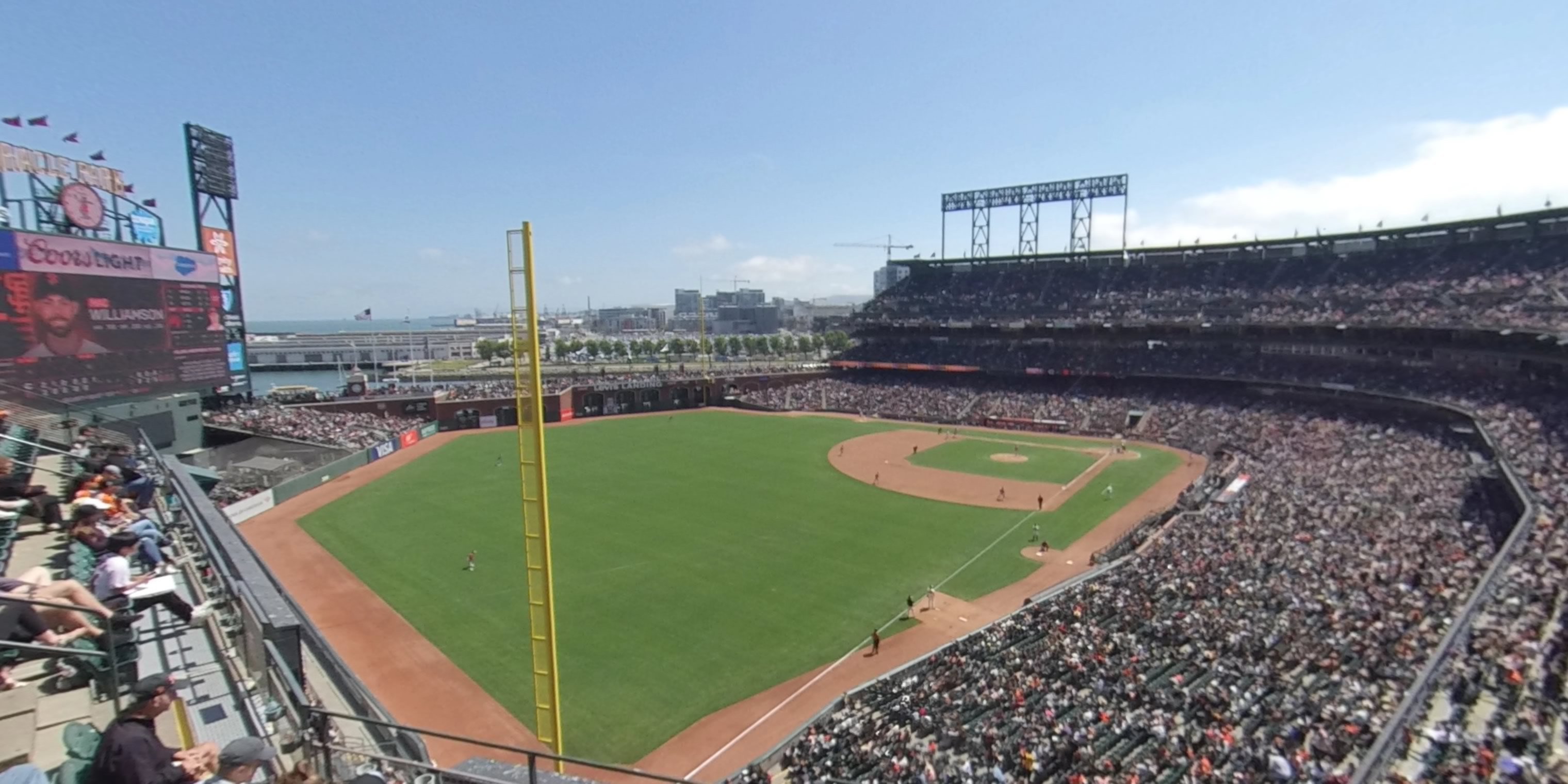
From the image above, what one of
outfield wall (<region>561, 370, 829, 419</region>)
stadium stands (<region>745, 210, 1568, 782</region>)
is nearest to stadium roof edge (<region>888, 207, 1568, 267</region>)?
stadium stands (<region>745, 210, 1568, 782</region>)

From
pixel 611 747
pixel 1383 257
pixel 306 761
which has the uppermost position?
pixel 1383 257

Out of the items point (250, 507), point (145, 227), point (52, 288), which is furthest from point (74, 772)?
point (145, 227)

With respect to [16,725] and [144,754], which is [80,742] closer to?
[144,754]

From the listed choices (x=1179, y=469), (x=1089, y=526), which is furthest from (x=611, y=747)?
(x=1179, y=469)

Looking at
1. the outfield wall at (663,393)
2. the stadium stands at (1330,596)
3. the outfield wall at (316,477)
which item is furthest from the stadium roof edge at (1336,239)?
the outfield wall at (316,477)

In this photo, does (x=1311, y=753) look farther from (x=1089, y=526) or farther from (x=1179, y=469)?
(x=1179, y=469)
